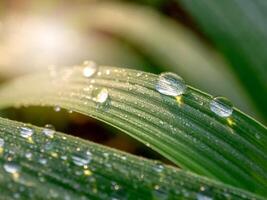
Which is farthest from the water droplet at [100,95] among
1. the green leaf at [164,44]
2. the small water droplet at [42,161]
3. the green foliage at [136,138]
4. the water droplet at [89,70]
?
the green leaf at [164,44]

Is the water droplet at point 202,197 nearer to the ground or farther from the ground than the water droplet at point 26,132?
nearer to the ground

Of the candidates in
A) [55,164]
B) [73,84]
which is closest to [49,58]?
[73,84]

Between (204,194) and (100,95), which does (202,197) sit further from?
(100,95)

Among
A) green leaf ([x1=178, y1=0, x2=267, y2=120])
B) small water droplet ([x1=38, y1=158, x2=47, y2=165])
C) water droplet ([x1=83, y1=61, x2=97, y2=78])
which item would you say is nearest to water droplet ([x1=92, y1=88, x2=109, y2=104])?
water droplet ([x1=83, y1=61, x2=97, y2=78])

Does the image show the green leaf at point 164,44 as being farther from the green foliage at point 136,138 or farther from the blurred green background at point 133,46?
the green foliage at point 136,138

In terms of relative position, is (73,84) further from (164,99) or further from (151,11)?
(151,11)

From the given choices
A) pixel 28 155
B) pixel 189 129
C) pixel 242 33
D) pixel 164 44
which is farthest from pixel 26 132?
pixel 164 44

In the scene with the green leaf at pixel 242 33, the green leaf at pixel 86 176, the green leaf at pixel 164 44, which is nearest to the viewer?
the green leaf at pixel 86 176
